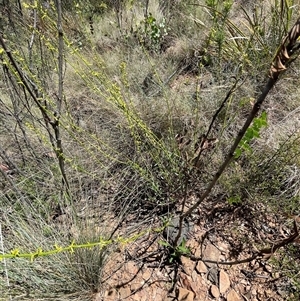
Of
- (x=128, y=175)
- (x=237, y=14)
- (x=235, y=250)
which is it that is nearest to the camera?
(x=235, y=250)

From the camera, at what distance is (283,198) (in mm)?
1447

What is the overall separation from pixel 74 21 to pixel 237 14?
1597 mm

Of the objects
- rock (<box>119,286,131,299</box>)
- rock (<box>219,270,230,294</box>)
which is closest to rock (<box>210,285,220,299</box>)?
rock (<box>219,270,230,294</box>)

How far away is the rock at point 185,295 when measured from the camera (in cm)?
128

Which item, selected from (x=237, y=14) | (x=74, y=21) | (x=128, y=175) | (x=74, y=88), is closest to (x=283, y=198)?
(x=128, y=175)

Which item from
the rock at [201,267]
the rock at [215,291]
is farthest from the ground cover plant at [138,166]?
the rock at [215,291]

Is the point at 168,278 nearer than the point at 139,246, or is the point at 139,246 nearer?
the point at 168,278

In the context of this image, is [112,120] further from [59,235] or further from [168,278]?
[168,278]

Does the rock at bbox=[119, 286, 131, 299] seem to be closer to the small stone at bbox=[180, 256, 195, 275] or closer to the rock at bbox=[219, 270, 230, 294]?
the small stone at bbox=[180, 256, 195, 275]

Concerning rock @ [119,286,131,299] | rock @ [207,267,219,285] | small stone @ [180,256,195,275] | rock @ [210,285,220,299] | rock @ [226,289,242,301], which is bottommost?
rock @ [226,289,242,301]

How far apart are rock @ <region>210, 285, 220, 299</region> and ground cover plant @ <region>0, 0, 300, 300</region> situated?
13 cm

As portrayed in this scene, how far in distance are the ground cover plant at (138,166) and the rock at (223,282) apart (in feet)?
0.32

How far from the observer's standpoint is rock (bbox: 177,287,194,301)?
4.18 feet

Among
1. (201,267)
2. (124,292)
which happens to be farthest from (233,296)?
(124,292)
